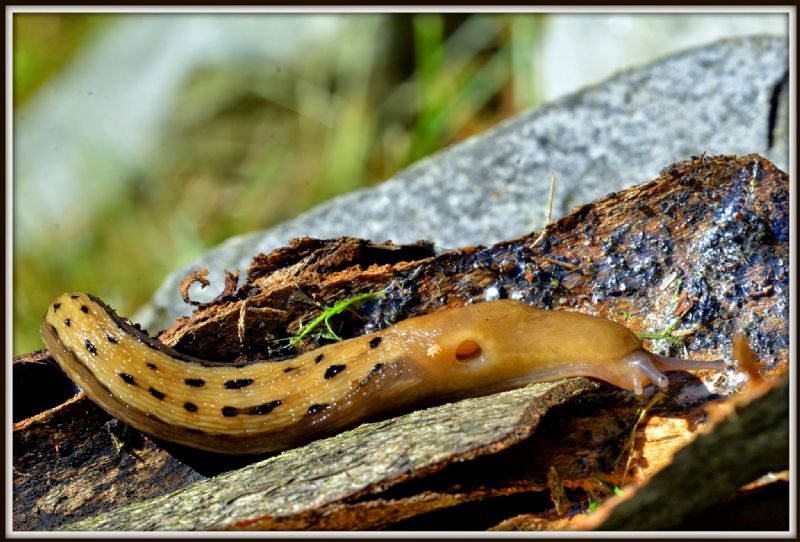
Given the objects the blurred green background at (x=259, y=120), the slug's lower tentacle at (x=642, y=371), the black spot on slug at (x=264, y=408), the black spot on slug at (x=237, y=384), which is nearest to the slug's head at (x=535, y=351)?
the slug's lower tentacle at (x=642, y=371)

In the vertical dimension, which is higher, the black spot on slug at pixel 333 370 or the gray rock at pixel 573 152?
the gray rock at pixel 573 152

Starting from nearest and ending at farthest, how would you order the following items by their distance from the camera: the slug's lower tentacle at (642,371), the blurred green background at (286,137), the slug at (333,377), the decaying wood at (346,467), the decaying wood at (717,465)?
1. the decaying wood at (717,465)
2. the decaying wood at (346,467)
3. the slug's lower tentacle at (642,371)
4. the slug at (333,377)
5. the blurred green background at (286,137)

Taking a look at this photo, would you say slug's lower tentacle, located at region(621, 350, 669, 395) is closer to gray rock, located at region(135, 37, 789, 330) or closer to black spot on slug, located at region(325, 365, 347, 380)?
black spot on slug, located at region(325, 365, 347, 380)

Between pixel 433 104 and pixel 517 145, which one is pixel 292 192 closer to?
pixel 433 104

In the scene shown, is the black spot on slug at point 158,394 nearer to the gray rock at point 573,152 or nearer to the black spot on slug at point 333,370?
the black spot on slug at point 333,370

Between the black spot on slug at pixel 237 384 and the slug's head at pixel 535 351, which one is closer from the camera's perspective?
the slug's head at pixel 535 351

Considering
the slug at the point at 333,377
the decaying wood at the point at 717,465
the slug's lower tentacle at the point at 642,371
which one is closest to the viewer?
the decaying wood at the point at 717,465

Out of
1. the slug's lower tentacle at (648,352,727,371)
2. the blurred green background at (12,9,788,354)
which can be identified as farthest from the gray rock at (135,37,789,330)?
the slug's lower tentacle at (648,352,727,371)

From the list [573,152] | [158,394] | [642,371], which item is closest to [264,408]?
[158,394]
